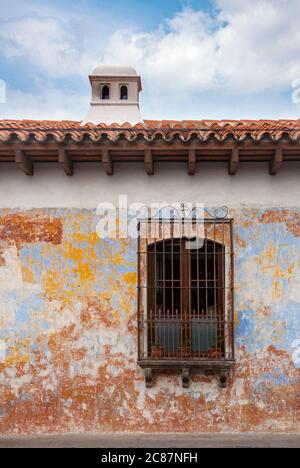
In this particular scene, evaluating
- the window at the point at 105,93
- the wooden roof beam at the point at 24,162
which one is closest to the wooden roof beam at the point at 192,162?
the wooden roof beam at the point at 24,162

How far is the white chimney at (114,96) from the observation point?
31.4 feet

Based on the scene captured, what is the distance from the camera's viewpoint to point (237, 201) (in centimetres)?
629

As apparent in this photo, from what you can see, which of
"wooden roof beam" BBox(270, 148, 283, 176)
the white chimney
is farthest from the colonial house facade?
the white chimney

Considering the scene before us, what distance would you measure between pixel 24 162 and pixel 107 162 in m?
1.09

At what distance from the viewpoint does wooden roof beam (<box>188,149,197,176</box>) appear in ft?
19.3

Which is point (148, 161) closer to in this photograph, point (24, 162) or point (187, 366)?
point (24, 162)

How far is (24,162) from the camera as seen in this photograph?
6.05 metres

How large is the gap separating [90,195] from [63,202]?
0.38 m

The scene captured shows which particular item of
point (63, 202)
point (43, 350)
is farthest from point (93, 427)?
point (63, 202)

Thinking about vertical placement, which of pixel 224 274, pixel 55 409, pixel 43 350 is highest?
pixel 224 274

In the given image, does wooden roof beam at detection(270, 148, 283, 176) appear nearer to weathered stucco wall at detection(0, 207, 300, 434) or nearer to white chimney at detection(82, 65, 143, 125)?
weathered stucco wall at detection(0, 207, 300, 434)

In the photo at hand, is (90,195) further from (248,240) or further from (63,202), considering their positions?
(248,240)

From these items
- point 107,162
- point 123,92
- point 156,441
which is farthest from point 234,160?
point 123,92
